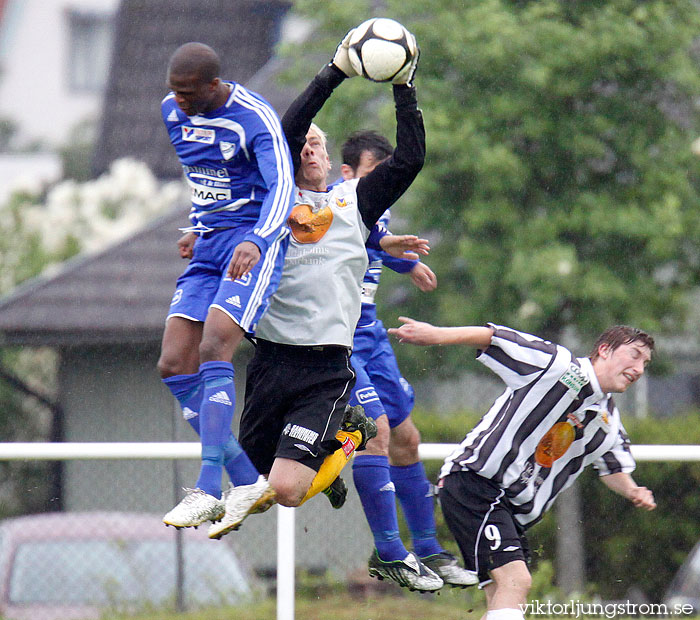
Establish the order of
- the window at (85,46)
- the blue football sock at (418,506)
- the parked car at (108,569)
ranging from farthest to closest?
1. the window at (85,46)
2. the parked car at (108,569)
3. the blue football sock at (418,506)

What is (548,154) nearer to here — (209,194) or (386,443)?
(386,443)

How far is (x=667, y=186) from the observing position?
936cm

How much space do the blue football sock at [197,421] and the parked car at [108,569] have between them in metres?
2.51

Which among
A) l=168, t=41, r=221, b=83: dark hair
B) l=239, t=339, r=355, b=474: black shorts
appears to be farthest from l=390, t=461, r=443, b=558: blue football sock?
l=168, t=41, r=221, b=83: dark hair

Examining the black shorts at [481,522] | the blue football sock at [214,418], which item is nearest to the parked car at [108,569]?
the black shorts at [481,522]

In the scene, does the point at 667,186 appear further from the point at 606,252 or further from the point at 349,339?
the point at 349,339

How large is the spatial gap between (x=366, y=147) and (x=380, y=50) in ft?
3.33

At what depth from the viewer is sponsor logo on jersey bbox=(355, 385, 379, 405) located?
5.02 meters

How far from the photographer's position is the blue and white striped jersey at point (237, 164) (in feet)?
14.2

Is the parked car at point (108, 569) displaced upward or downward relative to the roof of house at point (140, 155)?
downward

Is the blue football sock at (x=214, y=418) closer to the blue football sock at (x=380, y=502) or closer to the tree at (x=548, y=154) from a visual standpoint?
the blue football sock at (x=380, y=502)

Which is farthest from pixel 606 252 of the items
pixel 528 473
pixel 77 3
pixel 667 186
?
pixel 77 3

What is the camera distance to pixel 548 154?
30.9ft

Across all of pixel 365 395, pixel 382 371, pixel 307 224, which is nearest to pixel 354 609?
pixel 382 371
